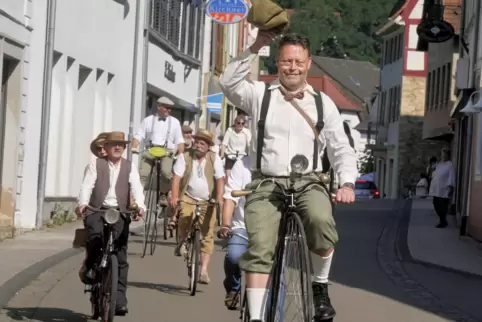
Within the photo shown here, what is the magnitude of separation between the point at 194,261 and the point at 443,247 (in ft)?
36.8

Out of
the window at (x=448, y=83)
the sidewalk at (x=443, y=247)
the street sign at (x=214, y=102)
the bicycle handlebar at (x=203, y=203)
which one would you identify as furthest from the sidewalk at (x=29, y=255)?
the window at (x=448, y=83)

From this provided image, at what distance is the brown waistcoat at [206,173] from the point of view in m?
15.5

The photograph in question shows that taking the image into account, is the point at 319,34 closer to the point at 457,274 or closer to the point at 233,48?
the point at 233,48

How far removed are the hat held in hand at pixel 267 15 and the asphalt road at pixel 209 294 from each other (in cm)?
451

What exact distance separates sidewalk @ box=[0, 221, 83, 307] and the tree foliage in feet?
289

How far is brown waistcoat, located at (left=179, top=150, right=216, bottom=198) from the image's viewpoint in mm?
15516

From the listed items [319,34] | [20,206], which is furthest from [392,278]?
[319,34]

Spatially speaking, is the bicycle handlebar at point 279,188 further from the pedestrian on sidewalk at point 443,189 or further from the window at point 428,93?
the window at point 428,93

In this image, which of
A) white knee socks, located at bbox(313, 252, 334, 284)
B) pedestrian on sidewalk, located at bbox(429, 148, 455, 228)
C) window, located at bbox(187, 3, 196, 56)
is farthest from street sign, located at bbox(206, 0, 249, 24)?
white knee socks, located at bbox(313, 252, 334, 284)

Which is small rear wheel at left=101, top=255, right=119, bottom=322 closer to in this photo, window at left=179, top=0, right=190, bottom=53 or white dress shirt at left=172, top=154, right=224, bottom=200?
white dress shirt at left=172, top=154, right=224, bottom=200

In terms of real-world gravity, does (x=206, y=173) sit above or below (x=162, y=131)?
below

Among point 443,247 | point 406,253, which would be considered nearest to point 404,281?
point 406,253

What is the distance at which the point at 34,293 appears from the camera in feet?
44.9

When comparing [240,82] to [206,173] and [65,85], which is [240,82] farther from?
[65,85]
